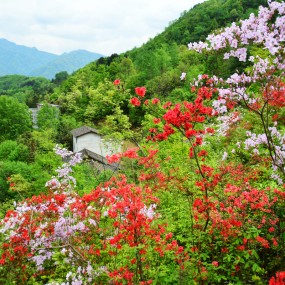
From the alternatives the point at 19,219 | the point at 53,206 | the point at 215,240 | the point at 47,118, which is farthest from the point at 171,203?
the point at 47,118

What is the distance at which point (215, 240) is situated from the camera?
5.43 metres

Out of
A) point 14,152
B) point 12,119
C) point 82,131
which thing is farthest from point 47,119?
point 14,152

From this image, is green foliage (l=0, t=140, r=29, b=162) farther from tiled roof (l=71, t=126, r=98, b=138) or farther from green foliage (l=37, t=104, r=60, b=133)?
green foliage (l=37, t=104, r=60, b=133)

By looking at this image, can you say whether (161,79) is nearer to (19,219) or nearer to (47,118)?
(47,118)

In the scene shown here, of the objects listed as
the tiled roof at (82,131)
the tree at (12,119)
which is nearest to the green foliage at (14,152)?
the tiled roof at (82,131)

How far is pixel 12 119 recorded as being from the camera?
1866 inches

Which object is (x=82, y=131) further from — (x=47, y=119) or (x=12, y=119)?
(x=12, y=119)

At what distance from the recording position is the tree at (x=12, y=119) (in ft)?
152

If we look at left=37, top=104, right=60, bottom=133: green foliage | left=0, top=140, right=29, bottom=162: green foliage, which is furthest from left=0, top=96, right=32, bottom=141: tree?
left=0, top=140, right=29, bottom=162: green foliage

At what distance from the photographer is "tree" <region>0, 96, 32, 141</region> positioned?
46438 mm

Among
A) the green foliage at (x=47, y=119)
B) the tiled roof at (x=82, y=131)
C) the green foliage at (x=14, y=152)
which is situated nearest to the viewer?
the green foliage at (x=14, y=152)

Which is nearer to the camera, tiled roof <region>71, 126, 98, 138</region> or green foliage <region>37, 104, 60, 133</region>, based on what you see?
tiled roof <region>71, 126, 98, 138</region>

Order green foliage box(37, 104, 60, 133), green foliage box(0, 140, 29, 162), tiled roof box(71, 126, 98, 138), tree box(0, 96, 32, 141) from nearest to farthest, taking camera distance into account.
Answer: green foliage box(0, 140, 29, 162) → tiled roof box(71, 126, 98, 138) → tree box(0, 96, 32, 141) → green foliage box(37, 104, 60, 133)

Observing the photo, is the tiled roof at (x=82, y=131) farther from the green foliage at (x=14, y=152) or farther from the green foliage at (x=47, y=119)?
the green foliage at (x=47, y=119)
